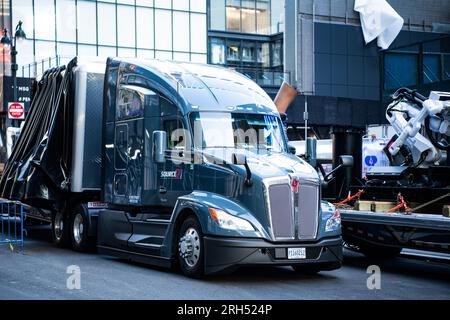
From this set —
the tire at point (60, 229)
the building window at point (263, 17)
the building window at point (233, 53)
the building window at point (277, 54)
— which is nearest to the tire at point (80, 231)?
the tire at point (60, 229)

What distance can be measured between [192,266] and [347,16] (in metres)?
45.3

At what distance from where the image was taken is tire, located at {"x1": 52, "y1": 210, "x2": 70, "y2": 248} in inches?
696

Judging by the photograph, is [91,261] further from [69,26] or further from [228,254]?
[69,26]

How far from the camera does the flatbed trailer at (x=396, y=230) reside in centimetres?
1283

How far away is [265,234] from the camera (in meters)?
12.3

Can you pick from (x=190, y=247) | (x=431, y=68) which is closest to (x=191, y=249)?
(x=190, y=247)

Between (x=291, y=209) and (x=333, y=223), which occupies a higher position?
(x=291, y=209)

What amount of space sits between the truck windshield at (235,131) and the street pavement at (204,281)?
213 cm

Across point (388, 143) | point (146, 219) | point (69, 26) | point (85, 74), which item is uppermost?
point (69, 26)

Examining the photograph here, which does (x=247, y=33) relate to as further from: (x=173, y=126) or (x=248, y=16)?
(x=173, y=126)

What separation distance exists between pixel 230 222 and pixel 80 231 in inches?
224

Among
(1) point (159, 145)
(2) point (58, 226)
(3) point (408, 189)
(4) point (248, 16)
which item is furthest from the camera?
(4) point (248, 16)

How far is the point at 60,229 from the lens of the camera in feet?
A: 59.1
